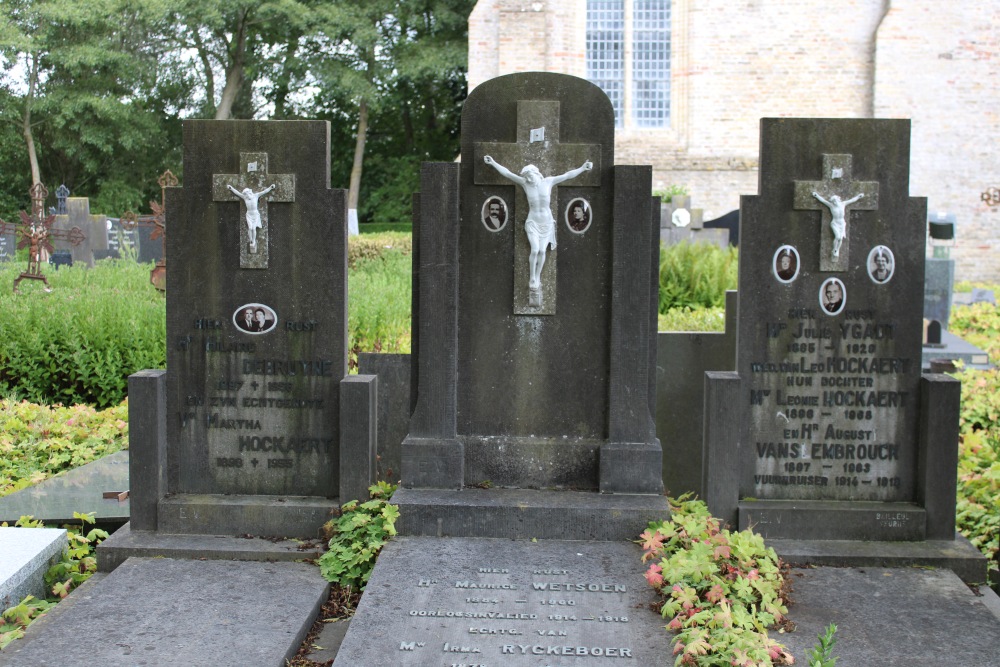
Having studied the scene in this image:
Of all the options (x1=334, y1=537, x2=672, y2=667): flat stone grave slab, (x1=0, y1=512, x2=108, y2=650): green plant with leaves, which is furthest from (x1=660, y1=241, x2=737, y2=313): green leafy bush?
(x1=0, y1=512, x2=108, y2=650): green plant with leaves

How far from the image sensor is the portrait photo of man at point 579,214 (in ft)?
17.9

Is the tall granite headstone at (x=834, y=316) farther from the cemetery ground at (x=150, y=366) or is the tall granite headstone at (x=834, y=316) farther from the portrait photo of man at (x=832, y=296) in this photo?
the cemetery ground at (x=150, y=366)

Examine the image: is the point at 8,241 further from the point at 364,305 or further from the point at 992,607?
the point at 992,607

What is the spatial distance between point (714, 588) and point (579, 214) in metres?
2.16

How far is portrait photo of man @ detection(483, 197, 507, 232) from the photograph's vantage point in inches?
215

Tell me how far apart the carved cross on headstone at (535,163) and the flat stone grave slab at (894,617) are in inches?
76.7

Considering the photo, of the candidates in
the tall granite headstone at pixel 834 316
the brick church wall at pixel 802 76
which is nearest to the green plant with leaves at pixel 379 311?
the tall granite headstone at pixel 834 316

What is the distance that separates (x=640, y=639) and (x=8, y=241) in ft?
69.6

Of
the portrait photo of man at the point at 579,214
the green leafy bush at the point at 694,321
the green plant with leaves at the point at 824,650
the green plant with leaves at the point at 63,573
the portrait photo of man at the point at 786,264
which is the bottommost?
the green plant with leaves at the point at 63,573

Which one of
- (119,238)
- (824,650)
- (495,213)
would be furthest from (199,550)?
(119,238)

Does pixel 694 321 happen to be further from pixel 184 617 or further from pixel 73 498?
pixel 184 617

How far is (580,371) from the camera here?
18.0 ft

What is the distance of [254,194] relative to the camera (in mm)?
5305

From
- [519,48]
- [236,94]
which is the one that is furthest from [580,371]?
[236,94]
